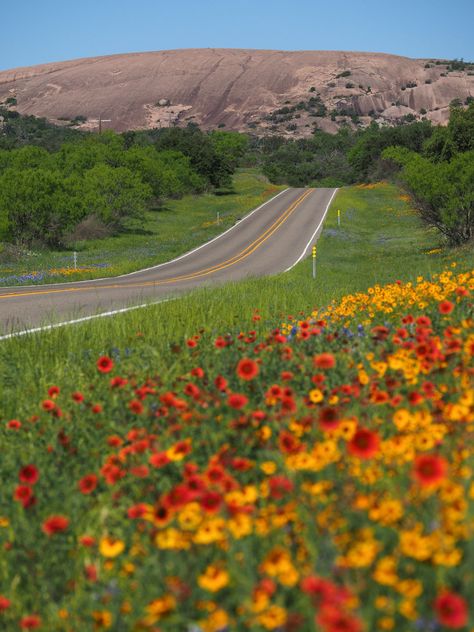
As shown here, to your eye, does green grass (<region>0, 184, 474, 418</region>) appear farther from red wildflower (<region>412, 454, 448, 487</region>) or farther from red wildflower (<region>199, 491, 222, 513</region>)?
red wildflower (<region>412, 454, 448, 487</region>)

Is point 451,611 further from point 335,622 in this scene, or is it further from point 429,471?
point 429,471

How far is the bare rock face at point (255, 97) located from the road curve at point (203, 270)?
109034 mm

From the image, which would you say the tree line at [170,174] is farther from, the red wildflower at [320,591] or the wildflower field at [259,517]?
the red wildflower at [320,591]

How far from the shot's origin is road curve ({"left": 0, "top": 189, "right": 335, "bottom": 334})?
14.4m

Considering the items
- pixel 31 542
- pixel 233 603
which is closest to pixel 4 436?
pixel 31 542

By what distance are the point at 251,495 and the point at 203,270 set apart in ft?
91.1

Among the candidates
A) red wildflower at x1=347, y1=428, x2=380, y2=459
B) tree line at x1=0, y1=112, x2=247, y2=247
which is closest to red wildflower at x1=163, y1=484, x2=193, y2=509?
red wildflower at x1=347, y1=428, x2=380, y2=459

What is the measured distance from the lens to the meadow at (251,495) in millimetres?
1988

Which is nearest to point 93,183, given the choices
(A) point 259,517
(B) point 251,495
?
(A) point 259,517

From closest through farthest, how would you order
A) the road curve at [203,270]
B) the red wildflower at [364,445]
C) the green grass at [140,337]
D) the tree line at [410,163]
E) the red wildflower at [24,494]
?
1. the red wildflower at [364,445]
2. the red wildflower at [24,494]
3. the green grass at [140,337]
4. the road curve at [203,270]
5. the tree line at [410,163]

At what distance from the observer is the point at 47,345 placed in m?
7.64

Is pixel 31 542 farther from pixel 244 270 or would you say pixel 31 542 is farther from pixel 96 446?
pixel 244 270

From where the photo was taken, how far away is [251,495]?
2383 millimetres

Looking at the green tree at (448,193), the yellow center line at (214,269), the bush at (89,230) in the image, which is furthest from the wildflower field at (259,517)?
the bush at (89,230)
